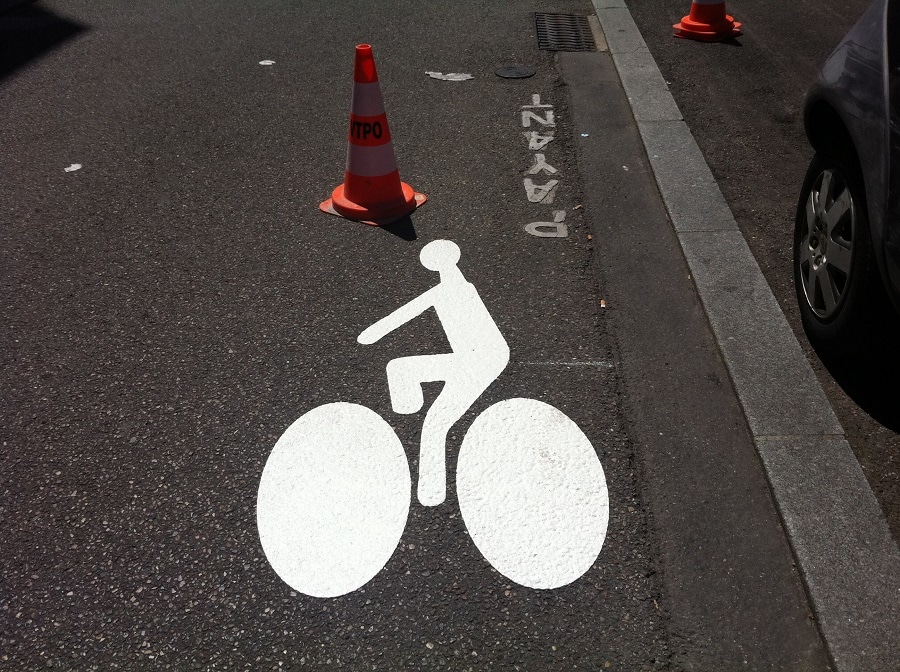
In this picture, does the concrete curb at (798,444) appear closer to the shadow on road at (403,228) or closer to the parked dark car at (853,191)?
the parked dark car at (853,191)

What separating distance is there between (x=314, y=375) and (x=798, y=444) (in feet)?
6.41

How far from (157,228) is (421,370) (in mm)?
2063

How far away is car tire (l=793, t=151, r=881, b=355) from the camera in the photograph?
10.0ft

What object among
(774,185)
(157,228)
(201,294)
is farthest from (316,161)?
(774,185)

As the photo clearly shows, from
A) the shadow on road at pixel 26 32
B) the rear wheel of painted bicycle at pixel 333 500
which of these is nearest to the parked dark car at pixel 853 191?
the rear wheel of painted bicycle at pixel 333 500

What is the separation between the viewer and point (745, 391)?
3172mm

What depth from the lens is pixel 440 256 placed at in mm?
4168

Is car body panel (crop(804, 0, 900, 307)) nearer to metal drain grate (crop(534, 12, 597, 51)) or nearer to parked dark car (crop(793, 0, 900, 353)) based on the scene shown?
parked dark car (crop(793, 0, 900, 353))

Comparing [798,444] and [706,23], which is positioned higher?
[706,23]

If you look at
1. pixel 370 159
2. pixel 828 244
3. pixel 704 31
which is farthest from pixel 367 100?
pixel 704 31

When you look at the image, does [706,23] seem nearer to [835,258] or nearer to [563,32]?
[563,32]

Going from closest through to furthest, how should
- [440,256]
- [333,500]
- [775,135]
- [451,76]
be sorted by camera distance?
[333,500]
[440,256]
[775,135]
[451,76]

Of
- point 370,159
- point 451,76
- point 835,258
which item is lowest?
point 451,76

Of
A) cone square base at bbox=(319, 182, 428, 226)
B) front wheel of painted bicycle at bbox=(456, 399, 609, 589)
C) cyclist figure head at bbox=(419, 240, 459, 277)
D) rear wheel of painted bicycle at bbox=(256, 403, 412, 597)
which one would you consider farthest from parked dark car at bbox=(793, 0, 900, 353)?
cone square base at bbox=(319, 182, 428, 226)
